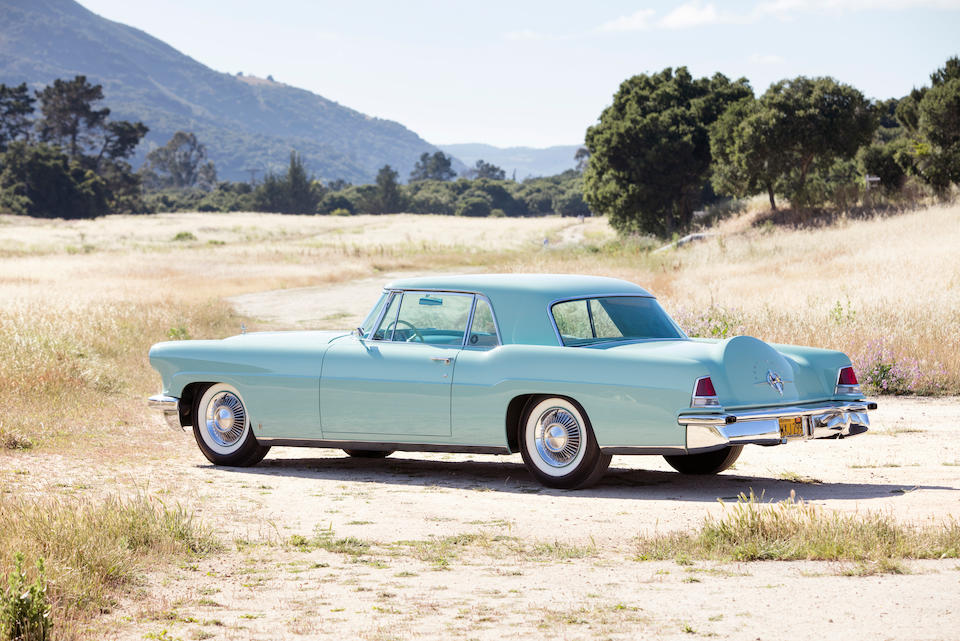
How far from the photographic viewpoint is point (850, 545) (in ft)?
19.2

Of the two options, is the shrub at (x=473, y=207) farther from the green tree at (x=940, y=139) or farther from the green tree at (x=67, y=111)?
the green tree at (x=940, y=139)

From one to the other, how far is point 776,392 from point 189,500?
4100mm

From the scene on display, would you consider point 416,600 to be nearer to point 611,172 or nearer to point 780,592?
point 780,592

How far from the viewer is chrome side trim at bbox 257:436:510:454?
326 inches

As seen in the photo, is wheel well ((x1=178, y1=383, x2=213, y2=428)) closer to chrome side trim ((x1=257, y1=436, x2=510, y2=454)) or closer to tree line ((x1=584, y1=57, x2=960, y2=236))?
chrome side trim ((x1=257, y1=436, x2=510, y2=454))

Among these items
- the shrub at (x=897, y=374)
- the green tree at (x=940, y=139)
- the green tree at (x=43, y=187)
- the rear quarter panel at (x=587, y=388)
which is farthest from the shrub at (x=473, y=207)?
the rear quarter panel at (x=587, y=388)

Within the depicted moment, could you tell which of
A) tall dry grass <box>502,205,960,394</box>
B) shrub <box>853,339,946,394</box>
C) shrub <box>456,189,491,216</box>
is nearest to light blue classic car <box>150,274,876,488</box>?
shrub <box>853,339,946,394</box>

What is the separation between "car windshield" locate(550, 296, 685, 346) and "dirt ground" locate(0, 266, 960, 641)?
3.68 ft

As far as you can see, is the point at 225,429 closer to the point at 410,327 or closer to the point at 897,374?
the point at 410,327

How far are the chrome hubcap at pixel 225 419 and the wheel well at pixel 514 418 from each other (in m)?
2.52

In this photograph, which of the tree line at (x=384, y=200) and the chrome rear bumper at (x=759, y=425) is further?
the tree line at (x=384, y=200)

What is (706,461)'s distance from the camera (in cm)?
910

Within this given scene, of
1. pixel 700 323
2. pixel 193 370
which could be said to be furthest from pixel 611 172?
pixel 193 370

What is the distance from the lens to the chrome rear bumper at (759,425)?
24.4ft
